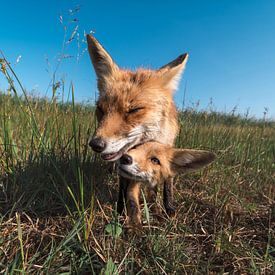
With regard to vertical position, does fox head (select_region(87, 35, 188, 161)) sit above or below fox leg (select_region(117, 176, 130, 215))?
above

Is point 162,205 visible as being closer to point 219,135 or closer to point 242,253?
point 242,253

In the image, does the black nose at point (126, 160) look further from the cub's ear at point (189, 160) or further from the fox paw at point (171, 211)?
the fox paw at point (171, 211)

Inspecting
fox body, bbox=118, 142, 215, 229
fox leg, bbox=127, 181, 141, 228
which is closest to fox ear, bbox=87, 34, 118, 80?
fox body, bbox=118, 142, 215, 229

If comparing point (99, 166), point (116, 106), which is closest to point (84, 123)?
point (99, 166)

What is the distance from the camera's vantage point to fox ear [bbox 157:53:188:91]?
301 centimetres

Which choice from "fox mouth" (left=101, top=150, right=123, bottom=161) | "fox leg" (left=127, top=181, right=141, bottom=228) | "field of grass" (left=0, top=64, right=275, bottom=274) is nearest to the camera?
"field of grass" (left=0, top=64, right=275, bottom=274)

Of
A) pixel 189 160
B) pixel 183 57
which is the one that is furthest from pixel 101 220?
pixel 183 57

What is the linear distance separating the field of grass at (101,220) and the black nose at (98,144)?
207 mm

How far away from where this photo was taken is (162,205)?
315 centimetres

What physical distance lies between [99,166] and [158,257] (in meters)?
1.61

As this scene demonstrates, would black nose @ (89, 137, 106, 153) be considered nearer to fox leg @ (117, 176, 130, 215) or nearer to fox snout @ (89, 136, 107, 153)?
fox snout @ (89, 136, 107, 153)

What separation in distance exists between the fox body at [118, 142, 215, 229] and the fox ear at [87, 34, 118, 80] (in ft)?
2.91

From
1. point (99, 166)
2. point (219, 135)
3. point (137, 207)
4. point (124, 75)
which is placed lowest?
point (137, 207)

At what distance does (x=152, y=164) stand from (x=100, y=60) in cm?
127
